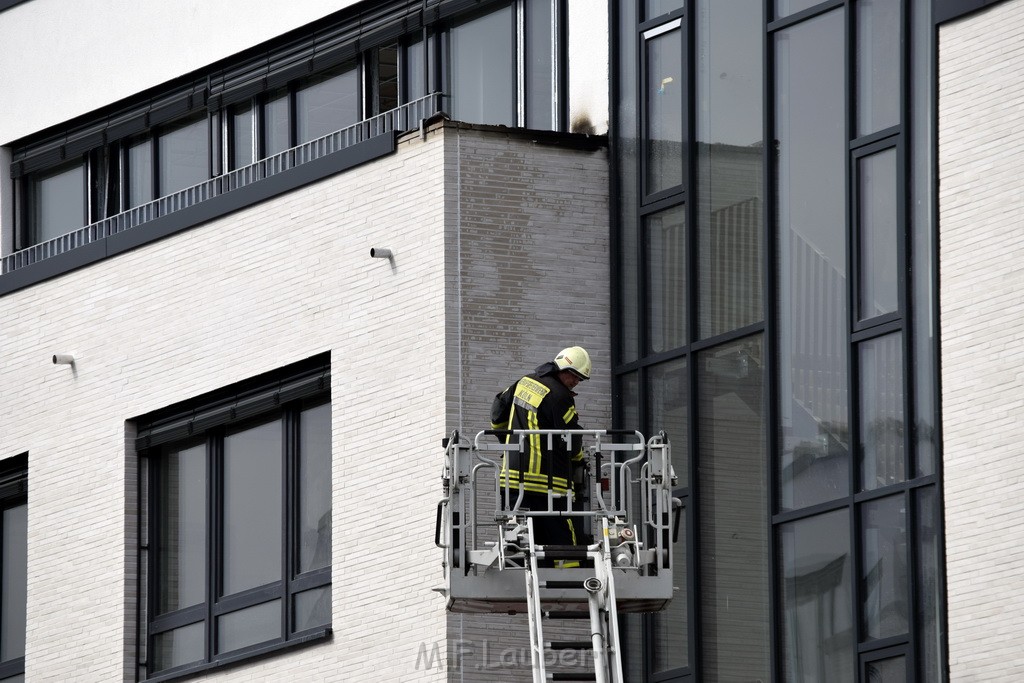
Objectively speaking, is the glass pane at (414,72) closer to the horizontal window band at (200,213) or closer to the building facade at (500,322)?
the building facade at (500,322)

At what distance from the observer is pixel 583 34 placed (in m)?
22.4

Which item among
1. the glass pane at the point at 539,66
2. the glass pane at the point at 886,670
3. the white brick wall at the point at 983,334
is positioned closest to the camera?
the white brick wall at the point at 983,334

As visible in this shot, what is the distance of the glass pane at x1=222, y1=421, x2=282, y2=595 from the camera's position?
22984mm

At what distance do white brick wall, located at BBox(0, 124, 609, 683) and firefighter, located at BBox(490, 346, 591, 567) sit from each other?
10.8 feet

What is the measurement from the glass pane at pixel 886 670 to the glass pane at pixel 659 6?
6305mm

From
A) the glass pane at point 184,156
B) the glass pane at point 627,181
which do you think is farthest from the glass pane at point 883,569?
the glass pane at point 184,156

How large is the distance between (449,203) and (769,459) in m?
3.74

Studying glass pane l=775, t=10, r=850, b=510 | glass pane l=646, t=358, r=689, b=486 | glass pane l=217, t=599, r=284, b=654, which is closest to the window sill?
glass pane l=217, t=599, r=284, b=654

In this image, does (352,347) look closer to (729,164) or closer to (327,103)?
(729,164)

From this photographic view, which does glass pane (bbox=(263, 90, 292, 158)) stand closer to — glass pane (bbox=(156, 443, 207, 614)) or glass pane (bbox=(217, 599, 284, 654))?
glass pane (bbox=(156, 443, 207, 614))

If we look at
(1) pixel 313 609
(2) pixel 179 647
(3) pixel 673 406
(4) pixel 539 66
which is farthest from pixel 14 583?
(3) pixel 673 406

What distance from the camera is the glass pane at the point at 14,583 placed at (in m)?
26.0

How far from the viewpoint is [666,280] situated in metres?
21.3

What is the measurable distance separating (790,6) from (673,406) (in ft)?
11.9
